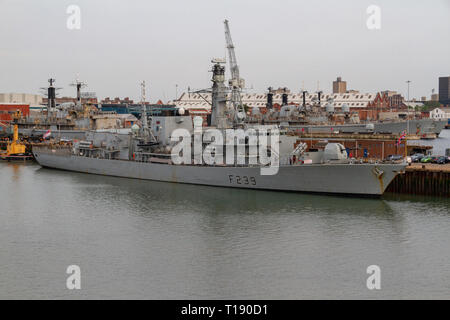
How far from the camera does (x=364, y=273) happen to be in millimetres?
17516

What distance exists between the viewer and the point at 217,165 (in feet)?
110

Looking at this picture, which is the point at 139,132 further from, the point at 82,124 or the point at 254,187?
the point at 82,124

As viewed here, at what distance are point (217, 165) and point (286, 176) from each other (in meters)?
4.93

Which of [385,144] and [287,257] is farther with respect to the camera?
[385,144]

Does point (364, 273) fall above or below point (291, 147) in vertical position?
below

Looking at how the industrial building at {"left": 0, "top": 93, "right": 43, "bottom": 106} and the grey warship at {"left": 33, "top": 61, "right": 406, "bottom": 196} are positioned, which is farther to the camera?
the industrial building at {"left": 0, "top": 93, "right": 43, "bottom": 106}

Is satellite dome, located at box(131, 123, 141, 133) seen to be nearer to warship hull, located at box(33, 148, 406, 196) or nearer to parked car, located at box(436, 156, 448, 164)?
warship hull, located at box(33, 148, 406, 196)

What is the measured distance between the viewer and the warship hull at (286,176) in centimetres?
2884

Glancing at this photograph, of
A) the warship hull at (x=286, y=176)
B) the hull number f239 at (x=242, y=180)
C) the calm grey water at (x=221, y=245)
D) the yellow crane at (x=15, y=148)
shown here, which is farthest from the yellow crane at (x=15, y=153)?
the hull number f239 at (x=242, y=180)

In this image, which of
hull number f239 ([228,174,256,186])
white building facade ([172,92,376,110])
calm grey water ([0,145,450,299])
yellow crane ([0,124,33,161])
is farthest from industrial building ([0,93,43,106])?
hull number f239 ([228,174,256,186])

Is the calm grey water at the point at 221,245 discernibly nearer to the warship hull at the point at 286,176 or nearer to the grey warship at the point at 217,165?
the warship hull at the point at 286,176

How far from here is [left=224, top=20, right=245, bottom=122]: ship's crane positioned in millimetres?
37844

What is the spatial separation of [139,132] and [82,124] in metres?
23.1
